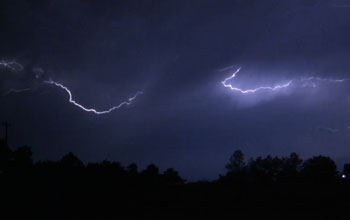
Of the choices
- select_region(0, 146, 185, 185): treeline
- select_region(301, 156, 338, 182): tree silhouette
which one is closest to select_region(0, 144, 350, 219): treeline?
select_region(0, 146, 185, 185): treeline

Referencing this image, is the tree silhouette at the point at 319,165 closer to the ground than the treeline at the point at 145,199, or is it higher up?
higher up

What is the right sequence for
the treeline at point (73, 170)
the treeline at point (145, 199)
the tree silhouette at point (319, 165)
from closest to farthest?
the treeline at point (145, 199)
the treeline at point (73, 170)
the tree silhouette at point (319, 165)

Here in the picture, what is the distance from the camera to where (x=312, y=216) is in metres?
11.5

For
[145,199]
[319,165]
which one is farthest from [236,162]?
[145,199]

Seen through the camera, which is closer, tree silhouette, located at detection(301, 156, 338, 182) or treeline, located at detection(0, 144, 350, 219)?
treeline, located at detection(0, 144, 350, 219)

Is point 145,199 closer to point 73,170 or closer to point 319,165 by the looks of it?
point 73,170

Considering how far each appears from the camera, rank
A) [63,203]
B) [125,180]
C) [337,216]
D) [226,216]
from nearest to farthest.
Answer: [337,216], [226,216], [63,203], [125,180]

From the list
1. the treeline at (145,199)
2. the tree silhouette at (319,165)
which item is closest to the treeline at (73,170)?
the treeline at (145,199)

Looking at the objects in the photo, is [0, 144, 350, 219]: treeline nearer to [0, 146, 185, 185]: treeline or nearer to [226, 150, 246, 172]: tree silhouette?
[0, 146, 185, 185]: treeline

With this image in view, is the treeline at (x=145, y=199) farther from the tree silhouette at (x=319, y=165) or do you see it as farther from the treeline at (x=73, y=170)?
the tree silhouette at (x=319, y=165)

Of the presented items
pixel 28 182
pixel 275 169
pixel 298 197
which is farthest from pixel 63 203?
pixel 275 169

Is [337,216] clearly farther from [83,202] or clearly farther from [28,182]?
[28,182]

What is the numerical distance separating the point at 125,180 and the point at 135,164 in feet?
78.0

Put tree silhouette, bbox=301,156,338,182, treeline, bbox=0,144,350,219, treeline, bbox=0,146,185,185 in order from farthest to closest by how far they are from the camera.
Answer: tree silhouette, bbox=301,156,338,182, treeline, bbox=0,146,185,185, treeline, bbox=0,144,350,219
